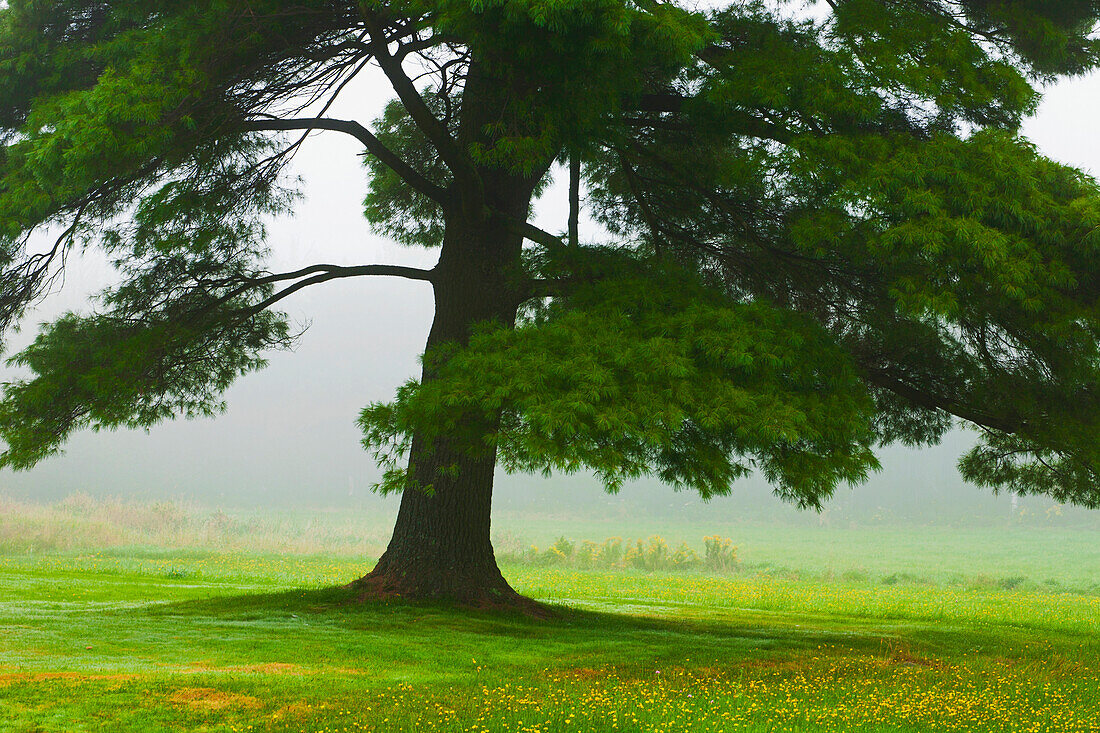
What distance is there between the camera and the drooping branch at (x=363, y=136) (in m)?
11.5

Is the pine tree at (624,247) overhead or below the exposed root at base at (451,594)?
overhead

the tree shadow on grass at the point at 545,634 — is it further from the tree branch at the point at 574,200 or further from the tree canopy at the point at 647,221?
the tree branch at the point at 574,200

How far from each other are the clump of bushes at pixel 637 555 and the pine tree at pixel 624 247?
12.6 meters

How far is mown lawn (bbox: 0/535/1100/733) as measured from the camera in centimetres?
593

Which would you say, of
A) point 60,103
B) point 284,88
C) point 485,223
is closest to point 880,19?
point 485,223

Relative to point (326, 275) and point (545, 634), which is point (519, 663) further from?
point (326, 275)

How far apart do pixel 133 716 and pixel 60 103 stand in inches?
A: 230

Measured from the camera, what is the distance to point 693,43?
25.6ft

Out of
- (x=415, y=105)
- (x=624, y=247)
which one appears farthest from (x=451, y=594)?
(x=415, y=105)

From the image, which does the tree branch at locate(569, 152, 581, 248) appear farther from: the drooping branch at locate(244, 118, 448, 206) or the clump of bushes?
the clump of bushes

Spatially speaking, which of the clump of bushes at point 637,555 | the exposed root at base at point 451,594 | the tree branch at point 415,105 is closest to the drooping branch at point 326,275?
the tree branch at point 415,105

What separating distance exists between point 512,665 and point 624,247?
4628 millimetres

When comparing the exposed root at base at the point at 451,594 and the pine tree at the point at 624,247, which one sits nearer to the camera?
the pine tree at the point at 624,247

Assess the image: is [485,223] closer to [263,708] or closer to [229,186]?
[229,186]
